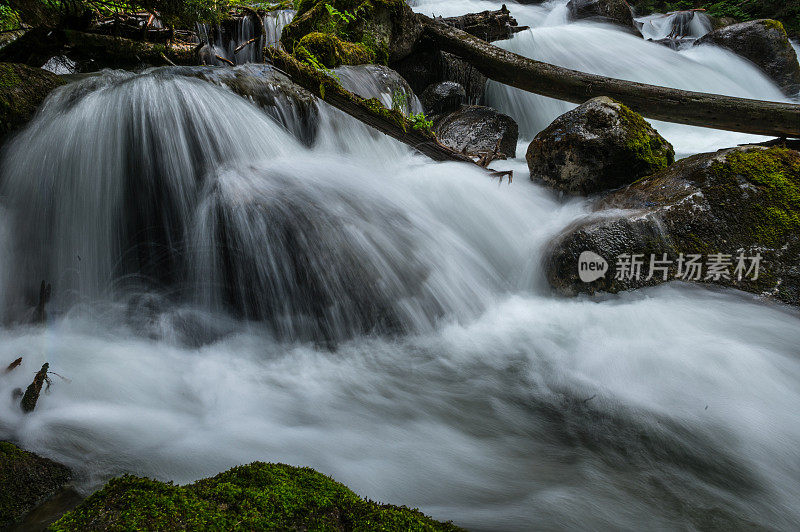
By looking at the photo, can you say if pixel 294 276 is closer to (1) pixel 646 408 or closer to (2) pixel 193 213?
(2) pixel 193 213

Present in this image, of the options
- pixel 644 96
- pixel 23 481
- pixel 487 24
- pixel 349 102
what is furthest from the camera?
pixel 487 24

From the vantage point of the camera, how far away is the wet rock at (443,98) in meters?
8.22

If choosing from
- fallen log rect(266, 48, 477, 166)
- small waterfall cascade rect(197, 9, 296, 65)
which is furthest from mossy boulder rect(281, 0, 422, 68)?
fallen log rect(266, 48, 477, 166)

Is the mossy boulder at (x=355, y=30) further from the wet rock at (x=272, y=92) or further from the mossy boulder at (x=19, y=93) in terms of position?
the mossy boulder at (x=19, y=93)

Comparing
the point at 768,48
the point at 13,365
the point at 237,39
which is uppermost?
the point at 768,48

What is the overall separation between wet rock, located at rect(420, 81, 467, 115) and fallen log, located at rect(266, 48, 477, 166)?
3448 millimetres

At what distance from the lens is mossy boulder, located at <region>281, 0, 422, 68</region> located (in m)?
7.01

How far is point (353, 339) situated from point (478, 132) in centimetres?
472

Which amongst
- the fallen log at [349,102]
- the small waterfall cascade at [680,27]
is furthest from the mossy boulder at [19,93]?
the small waterfall cascade at [680,27]

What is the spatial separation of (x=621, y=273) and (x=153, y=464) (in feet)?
12.4

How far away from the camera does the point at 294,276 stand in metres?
3.73

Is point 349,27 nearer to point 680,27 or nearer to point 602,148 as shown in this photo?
point 602,148

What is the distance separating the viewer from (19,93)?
4199 millimetres

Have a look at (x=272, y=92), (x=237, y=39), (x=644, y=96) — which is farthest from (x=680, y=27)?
(x=272, y=92)
